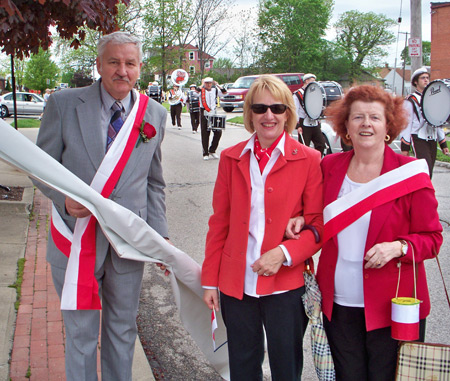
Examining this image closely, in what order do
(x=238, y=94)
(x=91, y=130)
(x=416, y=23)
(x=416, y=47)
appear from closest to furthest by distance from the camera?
1. (x=91, y=130)
2. (x=416, y=47)
3. (x=416, y=23)
4. (x=238, y=94)

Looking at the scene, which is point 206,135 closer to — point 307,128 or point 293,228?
point 307,128

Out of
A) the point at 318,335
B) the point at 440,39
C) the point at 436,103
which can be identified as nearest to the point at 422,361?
the point at 318,335

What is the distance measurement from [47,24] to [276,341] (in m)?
3.71

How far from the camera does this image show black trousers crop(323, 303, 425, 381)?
7.88 ft

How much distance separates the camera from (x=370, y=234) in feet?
7.73

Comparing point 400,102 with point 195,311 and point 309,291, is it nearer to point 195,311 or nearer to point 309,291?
point 309,291

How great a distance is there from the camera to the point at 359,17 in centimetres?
8412

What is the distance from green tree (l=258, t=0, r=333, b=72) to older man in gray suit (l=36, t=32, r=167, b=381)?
219ft

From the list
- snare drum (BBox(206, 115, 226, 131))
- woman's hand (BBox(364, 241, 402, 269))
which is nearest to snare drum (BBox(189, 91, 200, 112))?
snare drum (BBox(206, 115, 226, 131))

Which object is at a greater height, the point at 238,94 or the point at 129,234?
the point at 238,94

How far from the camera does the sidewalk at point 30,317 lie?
3479 millimetres

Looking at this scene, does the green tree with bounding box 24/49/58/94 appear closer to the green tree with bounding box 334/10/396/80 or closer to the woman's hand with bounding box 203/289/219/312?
the green tree with bounding box 334/10/396/80

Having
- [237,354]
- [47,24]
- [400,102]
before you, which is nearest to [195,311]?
[237,354]

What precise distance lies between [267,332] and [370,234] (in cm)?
71
